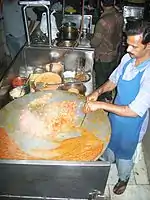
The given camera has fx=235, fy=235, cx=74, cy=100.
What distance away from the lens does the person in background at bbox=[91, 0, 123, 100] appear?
392 centimetres

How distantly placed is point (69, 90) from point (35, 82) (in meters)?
0.42

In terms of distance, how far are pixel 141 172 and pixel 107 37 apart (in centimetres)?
227

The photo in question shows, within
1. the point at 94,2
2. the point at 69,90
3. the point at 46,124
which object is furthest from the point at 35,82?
the point at 94,2

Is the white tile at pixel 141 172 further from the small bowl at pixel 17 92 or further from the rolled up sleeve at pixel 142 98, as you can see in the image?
the small bowl at pixel 17 92

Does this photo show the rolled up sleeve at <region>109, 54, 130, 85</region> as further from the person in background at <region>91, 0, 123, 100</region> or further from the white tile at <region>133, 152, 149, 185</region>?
the person in background at <region>91, 0, 123, 100</region>

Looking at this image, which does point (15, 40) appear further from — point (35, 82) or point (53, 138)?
point (53, 138)

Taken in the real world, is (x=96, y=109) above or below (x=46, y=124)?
above

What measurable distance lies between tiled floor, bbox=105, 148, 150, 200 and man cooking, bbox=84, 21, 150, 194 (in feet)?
0.74

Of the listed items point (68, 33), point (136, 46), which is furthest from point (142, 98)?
point (68, 33)

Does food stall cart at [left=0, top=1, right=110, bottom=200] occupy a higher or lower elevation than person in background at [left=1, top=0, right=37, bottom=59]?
lower

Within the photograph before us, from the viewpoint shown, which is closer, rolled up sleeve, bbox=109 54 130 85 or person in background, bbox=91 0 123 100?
rolled up sleeve, bbox=109 54 130 85

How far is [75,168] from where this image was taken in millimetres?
1633

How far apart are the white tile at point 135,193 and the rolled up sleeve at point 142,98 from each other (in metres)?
1.36

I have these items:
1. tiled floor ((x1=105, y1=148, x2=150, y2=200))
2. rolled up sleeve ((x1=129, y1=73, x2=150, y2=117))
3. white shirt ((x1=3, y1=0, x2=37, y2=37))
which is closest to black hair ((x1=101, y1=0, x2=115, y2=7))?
white shirt ((x1=3, y1=0, x2=37, y2=37))
